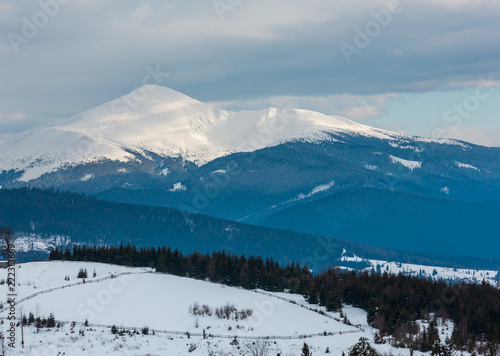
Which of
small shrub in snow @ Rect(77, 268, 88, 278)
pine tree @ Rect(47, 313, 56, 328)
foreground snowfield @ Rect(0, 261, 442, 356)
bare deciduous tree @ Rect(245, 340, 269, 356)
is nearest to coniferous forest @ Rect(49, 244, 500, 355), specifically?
foreground snowfield @ Rect(0, 261, 442, 356)

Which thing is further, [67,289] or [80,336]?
[67,289]

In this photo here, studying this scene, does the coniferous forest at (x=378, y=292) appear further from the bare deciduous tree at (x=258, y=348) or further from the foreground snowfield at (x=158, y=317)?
the bare deciduous tree at (x=258, y=348)

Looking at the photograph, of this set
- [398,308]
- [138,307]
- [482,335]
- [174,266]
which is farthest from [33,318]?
[482,335]

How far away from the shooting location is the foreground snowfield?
116m

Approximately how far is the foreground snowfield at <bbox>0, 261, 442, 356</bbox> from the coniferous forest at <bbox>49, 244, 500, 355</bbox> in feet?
12.8

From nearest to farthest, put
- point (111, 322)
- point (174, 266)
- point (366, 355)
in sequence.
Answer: point (366, 355), point (111, 322), point (174, 266)

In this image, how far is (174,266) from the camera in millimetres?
174000

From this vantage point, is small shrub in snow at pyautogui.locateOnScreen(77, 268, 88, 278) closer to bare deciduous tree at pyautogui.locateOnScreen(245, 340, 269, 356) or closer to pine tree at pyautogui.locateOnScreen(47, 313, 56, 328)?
pine tree at pyautogui.locateOnScreen(47, 313, 56, 328)

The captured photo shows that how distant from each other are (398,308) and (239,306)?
30570mm

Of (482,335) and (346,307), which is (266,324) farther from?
(482,335)

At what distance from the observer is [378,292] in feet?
501

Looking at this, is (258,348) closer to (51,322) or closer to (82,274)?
(51,322)

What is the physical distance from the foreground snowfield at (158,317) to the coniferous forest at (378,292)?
3894 mm

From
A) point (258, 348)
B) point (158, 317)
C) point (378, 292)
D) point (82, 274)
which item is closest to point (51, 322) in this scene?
point (158, 317)
